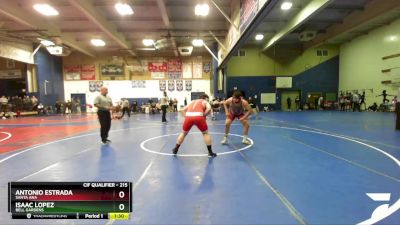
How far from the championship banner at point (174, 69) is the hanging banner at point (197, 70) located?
171 cm

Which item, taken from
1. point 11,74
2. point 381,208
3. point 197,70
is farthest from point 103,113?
point 11,74

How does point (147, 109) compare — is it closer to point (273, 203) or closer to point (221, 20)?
point (221, 20)

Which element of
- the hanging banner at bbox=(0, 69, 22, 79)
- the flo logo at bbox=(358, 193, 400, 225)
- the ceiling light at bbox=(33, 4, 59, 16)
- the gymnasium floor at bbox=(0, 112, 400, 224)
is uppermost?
the ceiling light at bbox=(33, 4, 59, 16)

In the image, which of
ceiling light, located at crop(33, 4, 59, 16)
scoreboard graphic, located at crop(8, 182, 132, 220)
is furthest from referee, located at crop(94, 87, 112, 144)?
ceiling light, located at crop(33, 4, 59, 16)

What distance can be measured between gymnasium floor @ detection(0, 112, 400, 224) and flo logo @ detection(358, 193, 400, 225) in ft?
0.09

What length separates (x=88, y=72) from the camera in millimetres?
30609

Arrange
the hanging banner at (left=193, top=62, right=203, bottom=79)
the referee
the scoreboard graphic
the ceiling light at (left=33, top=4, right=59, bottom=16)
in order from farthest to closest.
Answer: the hanging banner at (left=193, top=62, right=203, bottom=79) → the ceiling light at (left=33, top=4, right=59, bottom=16) → the referee → the scoreboard graphic

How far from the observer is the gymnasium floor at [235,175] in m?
3.24

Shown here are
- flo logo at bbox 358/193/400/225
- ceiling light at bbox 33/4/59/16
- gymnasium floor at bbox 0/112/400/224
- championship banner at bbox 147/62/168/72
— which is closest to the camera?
flo logo at bbox 358/193/400/225

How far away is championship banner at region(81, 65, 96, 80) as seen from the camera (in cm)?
3058

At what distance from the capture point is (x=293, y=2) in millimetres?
15875

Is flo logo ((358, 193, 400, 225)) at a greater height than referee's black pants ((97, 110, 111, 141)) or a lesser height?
lesser

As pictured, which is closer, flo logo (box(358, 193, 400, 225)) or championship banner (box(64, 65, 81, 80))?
flo logo (box(358, 193, 400, 225))

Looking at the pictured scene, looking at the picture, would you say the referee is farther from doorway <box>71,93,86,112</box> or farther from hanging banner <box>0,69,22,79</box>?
hanging banner <box>0,69,22,79</box>
